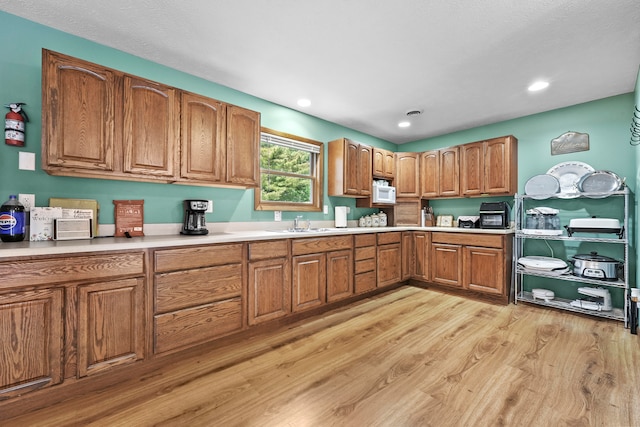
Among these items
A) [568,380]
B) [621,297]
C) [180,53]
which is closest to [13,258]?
[180,53]

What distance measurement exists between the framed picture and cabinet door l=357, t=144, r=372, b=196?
4.43 feet

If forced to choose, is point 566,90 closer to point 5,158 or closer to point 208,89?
point 208,89

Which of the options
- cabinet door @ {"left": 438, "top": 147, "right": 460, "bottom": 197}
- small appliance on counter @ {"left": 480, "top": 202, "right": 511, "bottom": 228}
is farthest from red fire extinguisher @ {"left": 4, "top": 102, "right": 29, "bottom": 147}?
small appliance on counter @ {"left": 480, "top": 202, "right": 511, "bottom": 228}

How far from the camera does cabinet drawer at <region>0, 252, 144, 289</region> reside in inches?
59.1

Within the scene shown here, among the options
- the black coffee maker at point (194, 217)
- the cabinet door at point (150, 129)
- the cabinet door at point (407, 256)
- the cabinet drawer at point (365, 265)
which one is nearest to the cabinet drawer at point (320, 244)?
the cabinet drawer at point (365, 265)

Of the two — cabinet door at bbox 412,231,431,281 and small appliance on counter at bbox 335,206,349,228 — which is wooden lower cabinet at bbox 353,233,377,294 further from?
cabinet door at bbox 412,231,431,281

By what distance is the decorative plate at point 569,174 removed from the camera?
3287 millimetres

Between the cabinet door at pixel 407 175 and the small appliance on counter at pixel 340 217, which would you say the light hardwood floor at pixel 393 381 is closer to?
the small appliance on counter at pixel 340 217

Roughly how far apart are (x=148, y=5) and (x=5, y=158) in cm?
146

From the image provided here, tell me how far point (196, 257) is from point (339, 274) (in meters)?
1.67

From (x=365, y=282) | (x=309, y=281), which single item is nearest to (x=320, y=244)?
(x=309, y=281)

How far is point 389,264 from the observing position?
12.9 ft

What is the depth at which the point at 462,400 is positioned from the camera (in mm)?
1664

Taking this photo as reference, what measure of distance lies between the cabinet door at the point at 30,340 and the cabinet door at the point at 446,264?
13.2ft
